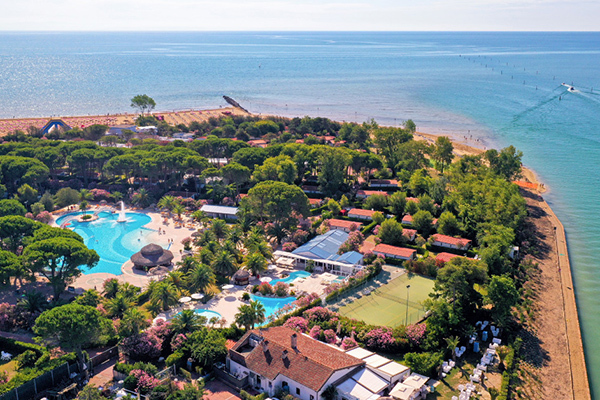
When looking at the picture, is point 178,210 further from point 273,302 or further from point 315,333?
point 315,333

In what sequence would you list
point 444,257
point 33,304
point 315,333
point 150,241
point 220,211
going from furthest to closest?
1. point 220,211
2. point 150,241
3. point 444,257
4. point 33,304
5. point 315,333

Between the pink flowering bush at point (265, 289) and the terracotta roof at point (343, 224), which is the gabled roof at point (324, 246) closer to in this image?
the terracotta roof at point (343, 224)

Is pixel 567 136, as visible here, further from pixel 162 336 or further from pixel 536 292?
pixel 162 336

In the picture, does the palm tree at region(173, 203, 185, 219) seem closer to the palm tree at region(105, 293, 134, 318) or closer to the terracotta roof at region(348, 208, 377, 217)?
the terracotta roof at region(348, 208, 377, 217)

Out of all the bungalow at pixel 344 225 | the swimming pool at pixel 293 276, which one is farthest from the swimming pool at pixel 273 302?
the bungalow at pixel 344 225

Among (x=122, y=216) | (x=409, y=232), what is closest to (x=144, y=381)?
(x=409, y=232)

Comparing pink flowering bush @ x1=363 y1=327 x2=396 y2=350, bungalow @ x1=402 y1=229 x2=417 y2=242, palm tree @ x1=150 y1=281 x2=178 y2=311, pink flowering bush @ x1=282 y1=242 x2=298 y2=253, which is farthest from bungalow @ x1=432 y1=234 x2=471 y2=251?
palm tree @ x1=150 y1=281 x2=178 y2=311

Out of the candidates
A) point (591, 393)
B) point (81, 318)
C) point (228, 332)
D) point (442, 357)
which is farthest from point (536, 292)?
point (81, 318)
